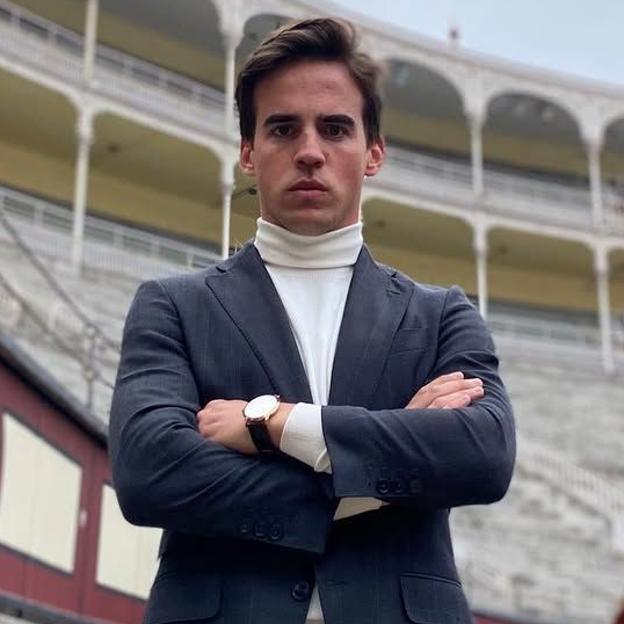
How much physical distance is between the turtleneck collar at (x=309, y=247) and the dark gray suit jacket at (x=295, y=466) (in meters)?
0.06

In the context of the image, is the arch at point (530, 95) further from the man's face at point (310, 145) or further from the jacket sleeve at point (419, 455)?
the jacket sleeve at point (419, 455)

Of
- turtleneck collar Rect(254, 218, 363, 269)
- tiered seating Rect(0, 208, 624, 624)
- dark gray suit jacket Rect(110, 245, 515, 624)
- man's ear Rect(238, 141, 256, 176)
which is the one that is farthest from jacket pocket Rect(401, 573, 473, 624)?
tiered seating Rect(0, 208, 624, 624)

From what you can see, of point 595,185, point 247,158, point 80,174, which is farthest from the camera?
point 595,185

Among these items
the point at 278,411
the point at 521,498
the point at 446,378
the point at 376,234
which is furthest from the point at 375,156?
the point at 376,234

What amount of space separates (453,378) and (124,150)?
2607cm

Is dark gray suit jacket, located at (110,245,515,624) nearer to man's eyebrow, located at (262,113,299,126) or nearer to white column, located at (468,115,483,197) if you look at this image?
man's eyebrow, located at (262,113,299,126)

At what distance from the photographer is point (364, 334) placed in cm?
249

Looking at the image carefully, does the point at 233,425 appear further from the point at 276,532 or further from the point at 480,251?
the point at 480,251

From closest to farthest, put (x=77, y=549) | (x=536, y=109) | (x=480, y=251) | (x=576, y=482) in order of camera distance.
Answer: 1. (x=77, y=549)
2. (x=576, y=482)
3. (x=480, y=251)
4. (x=536, y=109)

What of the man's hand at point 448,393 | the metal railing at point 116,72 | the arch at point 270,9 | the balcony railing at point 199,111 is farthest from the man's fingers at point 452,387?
the arch at point 270,9

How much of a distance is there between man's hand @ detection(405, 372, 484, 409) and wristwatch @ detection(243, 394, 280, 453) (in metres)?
0.26

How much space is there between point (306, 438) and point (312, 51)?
766mm

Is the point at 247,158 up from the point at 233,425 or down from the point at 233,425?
up

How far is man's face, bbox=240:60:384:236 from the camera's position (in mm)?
2514
